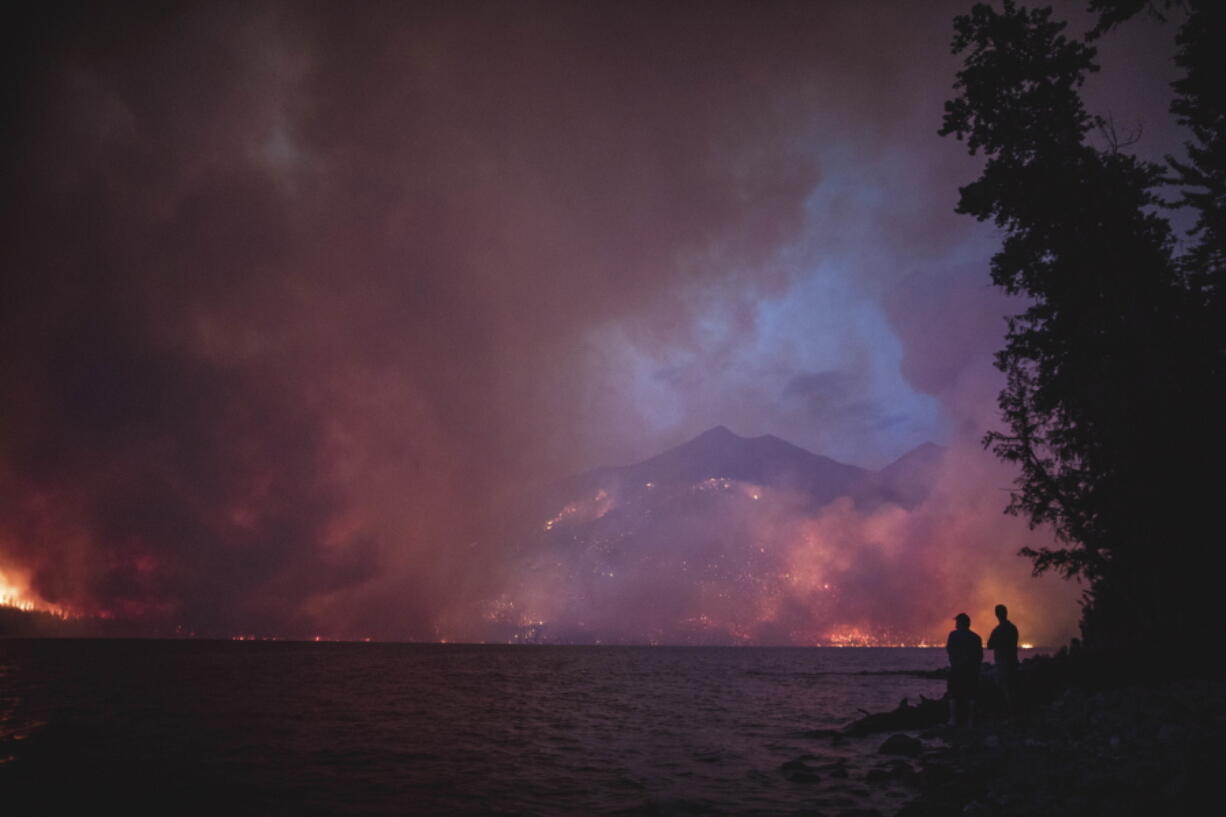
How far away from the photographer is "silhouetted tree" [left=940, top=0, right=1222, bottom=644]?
17.3 meters

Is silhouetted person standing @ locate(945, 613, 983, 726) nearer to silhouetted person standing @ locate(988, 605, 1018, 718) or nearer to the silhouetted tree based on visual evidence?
silhouetted person standing @ locate(988, 605, 1018, 718)

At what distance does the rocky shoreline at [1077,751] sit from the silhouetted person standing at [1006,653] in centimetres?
80

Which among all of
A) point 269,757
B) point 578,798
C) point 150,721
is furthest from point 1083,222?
point 150,721

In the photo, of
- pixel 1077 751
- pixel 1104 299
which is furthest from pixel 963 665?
pixel 1104 299

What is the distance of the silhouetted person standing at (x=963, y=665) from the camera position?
1884 centimetres

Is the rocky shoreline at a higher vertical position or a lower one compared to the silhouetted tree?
lower

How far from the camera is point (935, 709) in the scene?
25203mm

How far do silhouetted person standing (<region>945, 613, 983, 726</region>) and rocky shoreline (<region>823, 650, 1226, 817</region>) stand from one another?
2.71 feet

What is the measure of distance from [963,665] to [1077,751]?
214 inches

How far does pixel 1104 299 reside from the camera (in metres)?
20.7

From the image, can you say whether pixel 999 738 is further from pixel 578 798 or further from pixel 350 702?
pixel 350 702

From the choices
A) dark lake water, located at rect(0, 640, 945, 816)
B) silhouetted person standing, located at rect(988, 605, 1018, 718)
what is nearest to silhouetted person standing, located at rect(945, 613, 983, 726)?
silhouetted person standing, located at rect(988, 605, 1018, 718)

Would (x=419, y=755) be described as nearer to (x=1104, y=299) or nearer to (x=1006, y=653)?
(x=1006, y=653)

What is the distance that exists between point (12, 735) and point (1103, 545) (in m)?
42.2
